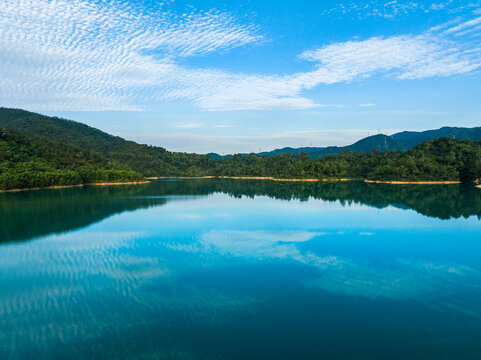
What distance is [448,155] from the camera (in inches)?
3182

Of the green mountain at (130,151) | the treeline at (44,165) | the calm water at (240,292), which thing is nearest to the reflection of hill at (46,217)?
the calm water at (240,292)

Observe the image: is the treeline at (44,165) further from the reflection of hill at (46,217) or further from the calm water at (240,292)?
the calm water at (240,292)

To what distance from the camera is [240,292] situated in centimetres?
1188

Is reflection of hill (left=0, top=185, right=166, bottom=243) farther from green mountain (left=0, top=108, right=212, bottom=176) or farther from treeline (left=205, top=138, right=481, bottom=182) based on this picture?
green mountain (left=0, top=108, right=212, bottom=176)

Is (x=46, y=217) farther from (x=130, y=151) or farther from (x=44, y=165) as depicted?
(x=130, y=151)

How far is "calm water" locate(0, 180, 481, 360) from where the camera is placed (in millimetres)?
8281

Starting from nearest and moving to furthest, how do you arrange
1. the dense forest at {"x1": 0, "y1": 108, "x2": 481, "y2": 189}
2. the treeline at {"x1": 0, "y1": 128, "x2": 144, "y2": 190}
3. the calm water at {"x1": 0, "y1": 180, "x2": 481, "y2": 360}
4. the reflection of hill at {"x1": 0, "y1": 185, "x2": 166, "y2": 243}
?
the calm water at {"x1": 0, "y1": 180, "x2": 481, "y2": 360}, the reflection of hill at {"x1": 0, "y1": 185, "x2": 166, "y2": 243}, the treeline at {"x1": 0, "y1": 128, "x2": 144, "y2": 190}, the dense forest at {"x1": 0, "y1": 108, "x2": 481, "y2": 189}

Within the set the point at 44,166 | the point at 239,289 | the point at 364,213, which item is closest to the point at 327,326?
the point at 239,289

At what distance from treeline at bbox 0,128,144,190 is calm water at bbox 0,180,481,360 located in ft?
139

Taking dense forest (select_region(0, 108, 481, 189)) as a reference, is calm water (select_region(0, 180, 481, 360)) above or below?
below

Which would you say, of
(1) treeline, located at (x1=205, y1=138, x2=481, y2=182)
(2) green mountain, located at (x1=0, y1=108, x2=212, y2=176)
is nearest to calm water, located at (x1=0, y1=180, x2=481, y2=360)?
(1) treeline, located at (x1=205, y1=138, x2=481, y2=182)

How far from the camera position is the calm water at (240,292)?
326 inches

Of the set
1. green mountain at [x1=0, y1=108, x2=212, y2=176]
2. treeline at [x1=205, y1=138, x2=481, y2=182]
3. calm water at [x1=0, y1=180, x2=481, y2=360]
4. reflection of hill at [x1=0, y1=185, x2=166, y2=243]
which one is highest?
green mountain at [x1=0, y1=108, x2=212, y2=176]

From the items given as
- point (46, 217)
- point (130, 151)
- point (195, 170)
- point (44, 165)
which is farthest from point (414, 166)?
point (130, 151)
